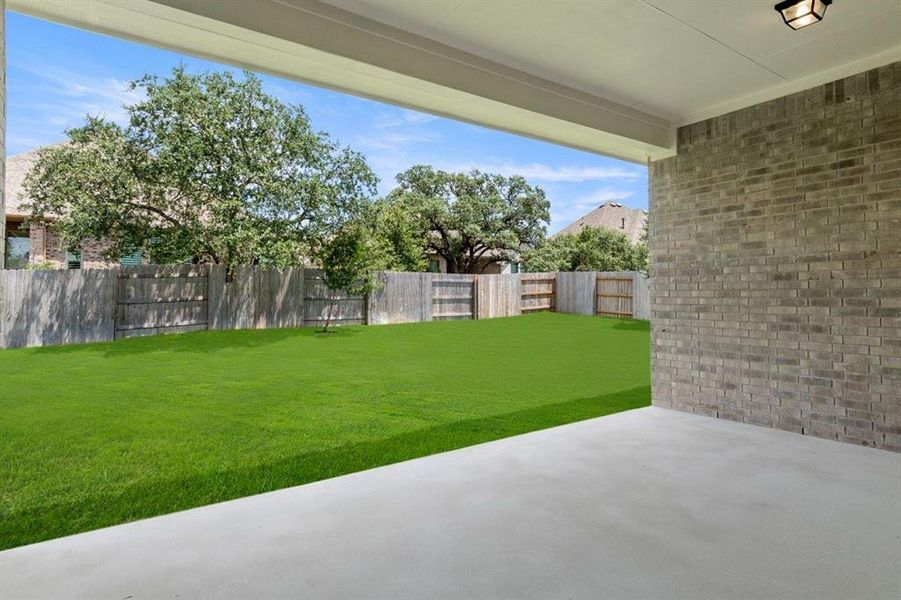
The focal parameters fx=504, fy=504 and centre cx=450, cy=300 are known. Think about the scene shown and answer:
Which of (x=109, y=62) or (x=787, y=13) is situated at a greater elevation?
(x=109, y=62)

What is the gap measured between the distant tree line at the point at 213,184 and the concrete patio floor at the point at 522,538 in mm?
7717

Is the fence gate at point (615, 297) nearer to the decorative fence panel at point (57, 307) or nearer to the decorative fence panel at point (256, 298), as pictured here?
the decorative fence panel at point (256, 298)

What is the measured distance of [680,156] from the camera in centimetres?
447

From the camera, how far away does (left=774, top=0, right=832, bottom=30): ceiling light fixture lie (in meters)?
2.45

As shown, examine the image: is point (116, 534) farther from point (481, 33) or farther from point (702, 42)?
point (702, 42)

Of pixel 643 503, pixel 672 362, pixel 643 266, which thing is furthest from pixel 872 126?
pixel 643 266

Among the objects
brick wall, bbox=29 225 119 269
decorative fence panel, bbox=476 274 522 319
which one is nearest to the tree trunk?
decorative fence panel, bbox=476 274 522 319

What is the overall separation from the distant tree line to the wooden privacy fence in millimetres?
531

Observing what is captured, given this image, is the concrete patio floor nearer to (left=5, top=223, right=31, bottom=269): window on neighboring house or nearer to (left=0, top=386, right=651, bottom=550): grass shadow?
(left=0, top=386, right=651, bottom=550): grass shadow

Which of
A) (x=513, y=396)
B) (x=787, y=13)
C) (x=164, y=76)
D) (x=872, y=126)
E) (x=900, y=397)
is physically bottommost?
(x=513, y=396)

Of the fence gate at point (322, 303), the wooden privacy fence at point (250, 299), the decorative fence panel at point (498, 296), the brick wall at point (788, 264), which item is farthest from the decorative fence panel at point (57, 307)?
the brick wall at point (788, 264)

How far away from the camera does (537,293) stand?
1518 centimetres

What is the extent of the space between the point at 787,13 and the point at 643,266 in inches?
699

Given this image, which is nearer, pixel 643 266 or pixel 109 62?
pixel 109 62
